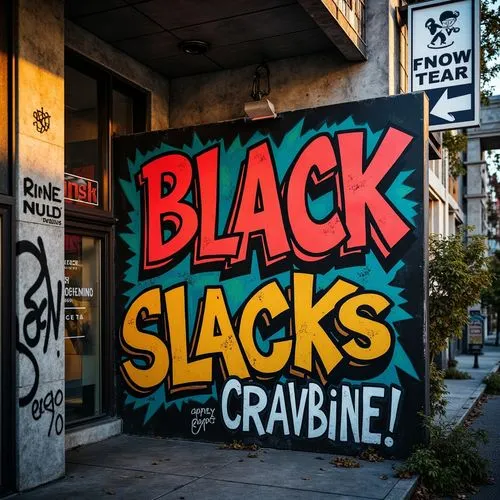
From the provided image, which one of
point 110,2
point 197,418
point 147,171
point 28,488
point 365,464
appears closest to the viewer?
point 28,488

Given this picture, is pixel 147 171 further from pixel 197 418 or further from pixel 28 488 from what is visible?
pixel 28 488

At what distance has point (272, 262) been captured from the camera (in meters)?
7.57

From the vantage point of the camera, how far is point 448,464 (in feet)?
21.2

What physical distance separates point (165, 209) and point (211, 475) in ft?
11.5

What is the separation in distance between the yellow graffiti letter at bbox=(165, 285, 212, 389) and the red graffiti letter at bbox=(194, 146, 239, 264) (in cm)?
56

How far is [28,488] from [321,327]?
11.5 feet

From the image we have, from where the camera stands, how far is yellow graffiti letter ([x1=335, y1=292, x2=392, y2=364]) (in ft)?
22.9

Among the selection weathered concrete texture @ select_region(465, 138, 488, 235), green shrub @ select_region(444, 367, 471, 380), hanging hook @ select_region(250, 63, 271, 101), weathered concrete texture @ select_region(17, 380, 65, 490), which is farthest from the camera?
weathered concrete texture @ select_region(465, 138, 488, 235)

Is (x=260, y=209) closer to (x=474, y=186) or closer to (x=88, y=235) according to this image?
(x=88, y=235)

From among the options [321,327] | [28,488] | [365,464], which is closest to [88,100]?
[321,327]

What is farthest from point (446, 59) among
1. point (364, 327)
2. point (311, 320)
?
point (311, 320)

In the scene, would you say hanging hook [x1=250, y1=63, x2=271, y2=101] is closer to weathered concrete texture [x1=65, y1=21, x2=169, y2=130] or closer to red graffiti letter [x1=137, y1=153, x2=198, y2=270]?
weathered concrete texture [x1=65, y1=21, x2=169, y2=130]

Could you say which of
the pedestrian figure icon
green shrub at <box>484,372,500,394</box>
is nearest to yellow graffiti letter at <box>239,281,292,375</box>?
A: the pedestrian figure icon

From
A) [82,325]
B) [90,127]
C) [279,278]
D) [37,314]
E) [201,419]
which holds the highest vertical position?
[90,127]
